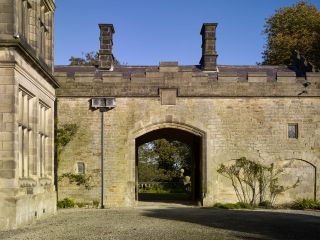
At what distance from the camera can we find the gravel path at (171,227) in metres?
9.91

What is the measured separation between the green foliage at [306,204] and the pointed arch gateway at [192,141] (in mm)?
3473

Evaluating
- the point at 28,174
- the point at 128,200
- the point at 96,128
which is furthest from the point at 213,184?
the point at 28,174

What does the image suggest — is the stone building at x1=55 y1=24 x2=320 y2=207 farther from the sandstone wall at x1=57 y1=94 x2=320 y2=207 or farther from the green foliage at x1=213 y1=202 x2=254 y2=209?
the green foliage at x1=213 y1=202 x2=254 y2=209

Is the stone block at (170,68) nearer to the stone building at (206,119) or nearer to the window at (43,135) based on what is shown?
the stone building at (206,119)

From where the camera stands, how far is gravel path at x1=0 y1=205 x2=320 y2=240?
9.91m

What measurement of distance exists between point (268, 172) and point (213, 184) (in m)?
2.14

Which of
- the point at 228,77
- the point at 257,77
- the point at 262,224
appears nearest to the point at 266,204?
the point at 257,77

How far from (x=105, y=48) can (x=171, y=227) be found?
39.4 ft

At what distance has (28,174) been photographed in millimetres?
12742

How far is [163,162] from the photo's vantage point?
3662cm

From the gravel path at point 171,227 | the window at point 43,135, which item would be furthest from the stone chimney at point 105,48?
the gravel path at point 171,227

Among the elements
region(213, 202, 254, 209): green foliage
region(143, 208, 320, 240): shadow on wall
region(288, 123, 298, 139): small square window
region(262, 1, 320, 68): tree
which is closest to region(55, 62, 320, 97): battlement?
region(288, 123, 298, 139): small square window

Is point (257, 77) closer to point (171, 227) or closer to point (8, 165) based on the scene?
point (171, 227)

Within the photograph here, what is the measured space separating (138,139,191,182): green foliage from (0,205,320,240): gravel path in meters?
19.9
